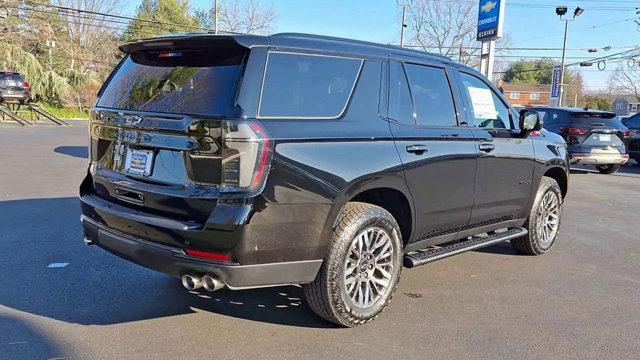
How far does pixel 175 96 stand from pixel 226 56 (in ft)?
1.40

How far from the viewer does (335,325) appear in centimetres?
396

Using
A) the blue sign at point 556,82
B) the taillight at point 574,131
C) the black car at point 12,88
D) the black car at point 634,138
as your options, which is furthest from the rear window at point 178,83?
the blue sign at point 556,82

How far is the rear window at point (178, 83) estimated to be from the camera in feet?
11.1

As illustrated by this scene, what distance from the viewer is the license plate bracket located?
3561mm

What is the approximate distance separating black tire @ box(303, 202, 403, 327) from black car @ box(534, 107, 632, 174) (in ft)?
34.8

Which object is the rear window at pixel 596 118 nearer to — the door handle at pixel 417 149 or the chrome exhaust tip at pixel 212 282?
the door handle at pixel 417 149

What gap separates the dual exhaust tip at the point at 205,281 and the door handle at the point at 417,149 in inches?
68.3

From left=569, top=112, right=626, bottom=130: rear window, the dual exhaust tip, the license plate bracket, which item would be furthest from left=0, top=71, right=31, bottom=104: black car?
the dual exhaust tip

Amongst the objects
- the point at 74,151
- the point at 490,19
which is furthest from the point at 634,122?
the point at 74,151

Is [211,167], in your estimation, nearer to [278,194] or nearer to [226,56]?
[278,194]

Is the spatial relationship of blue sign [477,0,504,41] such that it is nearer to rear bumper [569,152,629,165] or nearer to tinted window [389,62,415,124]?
rear bumper [569,152,629,165]

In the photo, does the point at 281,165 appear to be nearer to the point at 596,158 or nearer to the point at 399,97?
the point at 399,97

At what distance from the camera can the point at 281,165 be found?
332 centimetres

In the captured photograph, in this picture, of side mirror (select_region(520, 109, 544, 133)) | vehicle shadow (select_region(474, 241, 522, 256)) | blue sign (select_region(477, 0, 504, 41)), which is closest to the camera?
side mirror (select_region(520, 109, 544, 133))
